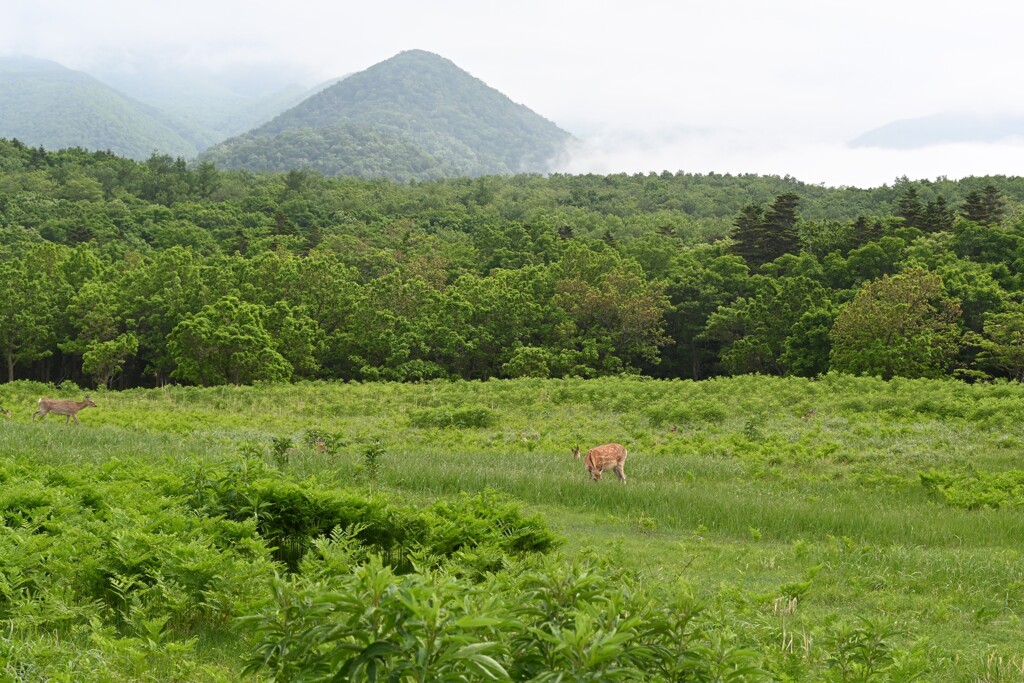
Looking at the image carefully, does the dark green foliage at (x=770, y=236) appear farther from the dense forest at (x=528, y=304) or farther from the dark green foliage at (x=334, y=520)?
the dark green foliage at (x=334, y=520)

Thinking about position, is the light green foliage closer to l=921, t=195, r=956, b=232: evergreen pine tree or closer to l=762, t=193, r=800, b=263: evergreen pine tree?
l=762, t=193, r=800, b=263: evergreen pine tree

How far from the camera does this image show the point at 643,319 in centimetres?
5453

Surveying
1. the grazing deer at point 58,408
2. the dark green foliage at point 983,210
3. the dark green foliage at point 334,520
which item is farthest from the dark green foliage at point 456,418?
the dark green foliage at point 983,210

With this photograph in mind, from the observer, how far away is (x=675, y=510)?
13109mm

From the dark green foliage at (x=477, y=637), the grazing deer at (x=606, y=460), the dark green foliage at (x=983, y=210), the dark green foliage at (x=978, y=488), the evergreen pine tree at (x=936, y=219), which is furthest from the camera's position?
the evergreen pine tree at (x=936, y=219)

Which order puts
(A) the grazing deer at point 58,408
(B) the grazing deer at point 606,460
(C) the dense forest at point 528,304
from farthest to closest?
1. (C) the dense forest at point 528,304
2. (A) the grazing deer at point 58,408
3. (B) the grazing deer at point 606,460

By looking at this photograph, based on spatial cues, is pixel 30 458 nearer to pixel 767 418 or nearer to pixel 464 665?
pixel 464 665

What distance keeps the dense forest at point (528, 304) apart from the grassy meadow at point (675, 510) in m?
15.4

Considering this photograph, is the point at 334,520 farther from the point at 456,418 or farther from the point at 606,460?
the point at 456,418

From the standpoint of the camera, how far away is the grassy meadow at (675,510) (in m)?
5.32

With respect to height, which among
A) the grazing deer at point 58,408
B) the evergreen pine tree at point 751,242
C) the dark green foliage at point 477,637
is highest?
the evergreen pine tree at point 751,242

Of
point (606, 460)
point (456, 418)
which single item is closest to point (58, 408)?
point (456, 418)

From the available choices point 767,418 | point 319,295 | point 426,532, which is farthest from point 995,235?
point 426,532

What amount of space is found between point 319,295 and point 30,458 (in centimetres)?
4658
